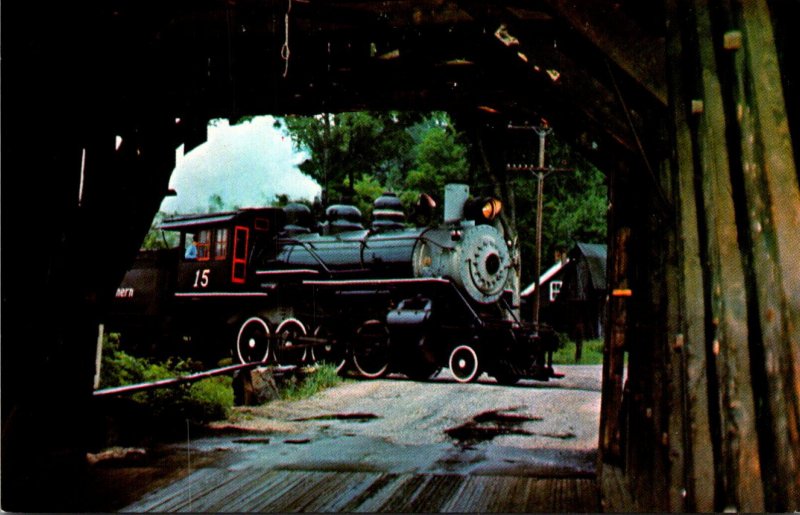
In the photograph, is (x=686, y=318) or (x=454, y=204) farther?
(x=454, y=204)

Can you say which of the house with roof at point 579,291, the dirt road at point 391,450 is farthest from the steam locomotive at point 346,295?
the house with roof at point 579,291

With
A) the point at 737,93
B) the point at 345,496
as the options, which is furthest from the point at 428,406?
the point at 737,93

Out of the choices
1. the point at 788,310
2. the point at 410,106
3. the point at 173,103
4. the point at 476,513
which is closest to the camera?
the point at 788,310

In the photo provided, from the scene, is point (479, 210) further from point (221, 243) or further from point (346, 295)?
point (221, 243)

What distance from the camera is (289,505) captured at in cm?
470

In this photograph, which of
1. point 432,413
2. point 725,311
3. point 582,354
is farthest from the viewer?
point 582,354

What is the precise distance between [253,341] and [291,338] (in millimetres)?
935

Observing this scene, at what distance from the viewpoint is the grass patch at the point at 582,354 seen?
2282cm

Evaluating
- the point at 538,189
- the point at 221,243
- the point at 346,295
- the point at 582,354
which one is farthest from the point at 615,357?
the point at 582,354

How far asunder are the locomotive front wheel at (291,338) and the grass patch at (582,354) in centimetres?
976

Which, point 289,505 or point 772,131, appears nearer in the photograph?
point 772,131

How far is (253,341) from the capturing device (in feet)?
49.6

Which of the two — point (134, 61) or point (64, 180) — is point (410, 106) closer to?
point (134, 61)

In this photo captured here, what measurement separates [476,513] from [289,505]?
1221mm
